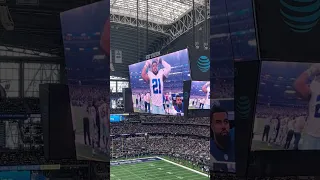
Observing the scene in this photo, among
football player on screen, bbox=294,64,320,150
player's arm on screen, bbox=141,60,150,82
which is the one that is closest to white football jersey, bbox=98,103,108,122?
football player on screen, bbox=294,64,320,150

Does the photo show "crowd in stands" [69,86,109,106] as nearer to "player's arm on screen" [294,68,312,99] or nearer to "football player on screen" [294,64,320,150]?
"player's arm on screen" [294,68,312,99]

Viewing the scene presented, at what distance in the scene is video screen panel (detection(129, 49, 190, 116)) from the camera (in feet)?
115

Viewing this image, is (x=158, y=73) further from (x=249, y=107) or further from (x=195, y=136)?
(x=249, y=107)

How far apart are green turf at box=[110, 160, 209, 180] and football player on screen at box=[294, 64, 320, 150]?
720 inches

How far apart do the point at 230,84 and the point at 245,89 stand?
137 cm

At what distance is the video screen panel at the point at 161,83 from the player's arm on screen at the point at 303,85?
65.8ft

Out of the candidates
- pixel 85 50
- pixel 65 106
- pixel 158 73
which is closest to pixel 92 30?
pixel 85 50

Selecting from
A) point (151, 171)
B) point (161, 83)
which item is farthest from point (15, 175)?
point (161, 83)

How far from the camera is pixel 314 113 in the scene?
46.6 ft

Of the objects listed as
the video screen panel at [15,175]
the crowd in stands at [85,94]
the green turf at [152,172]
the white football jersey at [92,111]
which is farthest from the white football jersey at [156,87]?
the video screen panel at [15,175]

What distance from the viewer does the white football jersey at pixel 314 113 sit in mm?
13738

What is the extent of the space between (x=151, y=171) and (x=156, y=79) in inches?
413

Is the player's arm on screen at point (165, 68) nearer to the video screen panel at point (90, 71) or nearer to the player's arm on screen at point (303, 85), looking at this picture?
the video screen panel at point (90, 71)

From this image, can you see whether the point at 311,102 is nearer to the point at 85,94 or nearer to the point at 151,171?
the point at 85,94
